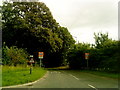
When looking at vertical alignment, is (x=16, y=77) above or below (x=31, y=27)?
below

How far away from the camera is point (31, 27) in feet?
161

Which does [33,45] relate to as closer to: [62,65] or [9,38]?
[9,38]

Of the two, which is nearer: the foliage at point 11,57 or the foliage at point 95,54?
the foliage at point 11,57

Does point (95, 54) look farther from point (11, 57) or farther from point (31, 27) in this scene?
point (11, 57)

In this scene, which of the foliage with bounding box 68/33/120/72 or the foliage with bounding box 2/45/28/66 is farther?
the foliage with bounding box 68/33/120/72

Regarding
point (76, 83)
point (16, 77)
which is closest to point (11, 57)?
point (16, 77)

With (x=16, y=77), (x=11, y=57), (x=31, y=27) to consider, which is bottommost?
(x=16, y=77)

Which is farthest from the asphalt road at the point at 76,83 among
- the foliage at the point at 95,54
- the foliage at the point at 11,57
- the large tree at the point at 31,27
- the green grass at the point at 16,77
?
the large tree at the point at 31,27

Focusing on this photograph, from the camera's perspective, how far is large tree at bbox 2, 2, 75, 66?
49125mm

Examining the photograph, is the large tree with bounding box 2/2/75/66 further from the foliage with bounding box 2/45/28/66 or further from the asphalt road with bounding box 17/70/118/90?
the asphalt road with bounding box 17/70/118/90

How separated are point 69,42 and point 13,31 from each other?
24.1 meters

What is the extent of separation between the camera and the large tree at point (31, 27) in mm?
49125

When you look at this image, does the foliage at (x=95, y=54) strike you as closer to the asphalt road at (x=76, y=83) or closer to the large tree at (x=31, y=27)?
the large tree at (x=31, y=27)

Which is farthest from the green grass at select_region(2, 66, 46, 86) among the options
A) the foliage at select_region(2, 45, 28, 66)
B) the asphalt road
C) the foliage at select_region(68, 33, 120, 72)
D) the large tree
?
the large tree
